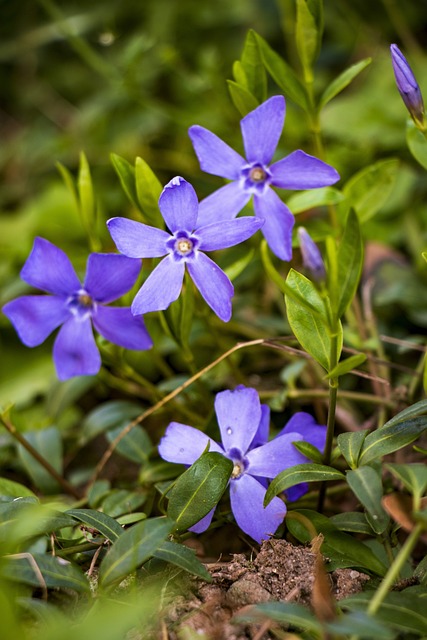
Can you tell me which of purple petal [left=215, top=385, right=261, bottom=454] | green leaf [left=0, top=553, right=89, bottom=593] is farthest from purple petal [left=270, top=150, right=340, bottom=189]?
green leaf [left=0, top=553, right=89, bottom=593]

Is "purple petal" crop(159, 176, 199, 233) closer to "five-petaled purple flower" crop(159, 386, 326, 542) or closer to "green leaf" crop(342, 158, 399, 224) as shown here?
"five-petaled purple flower" crop(159, 386, 326, 542)

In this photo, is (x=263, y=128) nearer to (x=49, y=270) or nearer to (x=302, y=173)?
(x=302, y=173)

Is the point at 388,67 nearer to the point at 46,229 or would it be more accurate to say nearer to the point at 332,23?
the point at 332,23

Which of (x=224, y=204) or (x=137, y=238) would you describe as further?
(x=224, y=204)

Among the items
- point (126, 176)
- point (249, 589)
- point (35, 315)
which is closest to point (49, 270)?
point (35, 315)

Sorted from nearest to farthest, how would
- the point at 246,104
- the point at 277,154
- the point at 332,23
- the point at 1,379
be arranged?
the point at 246,104
the point at 277,154
the point at 1,379
the point at 332,23

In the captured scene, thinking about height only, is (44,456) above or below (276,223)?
below

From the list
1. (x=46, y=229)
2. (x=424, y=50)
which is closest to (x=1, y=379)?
(x=46, y=229)
